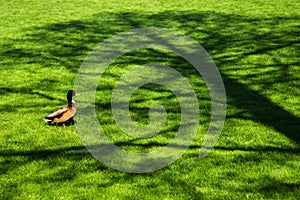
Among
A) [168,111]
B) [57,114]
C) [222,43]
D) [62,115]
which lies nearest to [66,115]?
[62,115]

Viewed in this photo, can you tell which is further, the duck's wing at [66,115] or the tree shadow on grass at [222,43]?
the tree shadow on grass at [222,43]

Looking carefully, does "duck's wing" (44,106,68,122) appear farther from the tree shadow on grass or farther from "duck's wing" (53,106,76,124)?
the tree shadow on grass

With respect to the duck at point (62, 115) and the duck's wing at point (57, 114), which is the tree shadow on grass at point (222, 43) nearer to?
the duck at point (62, 115)

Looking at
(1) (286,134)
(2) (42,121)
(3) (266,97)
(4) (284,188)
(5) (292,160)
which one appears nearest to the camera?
(4) (284,188)

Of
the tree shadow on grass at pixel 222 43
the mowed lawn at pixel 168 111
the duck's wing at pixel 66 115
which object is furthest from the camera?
the tree shadow on grass at pixel 222 43

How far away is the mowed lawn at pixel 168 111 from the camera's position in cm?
664

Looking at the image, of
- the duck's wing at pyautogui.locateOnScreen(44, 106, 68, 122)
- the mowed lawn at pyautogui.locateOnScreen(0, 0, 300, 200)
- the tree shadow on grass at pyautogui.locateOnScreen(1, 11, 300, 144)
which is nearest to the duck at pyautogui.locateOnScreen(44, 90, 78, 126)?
the duck's wing at pyautogui.locateOnScreen(44, 106, 68, 122)

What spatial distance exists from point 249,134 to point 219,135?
68cm

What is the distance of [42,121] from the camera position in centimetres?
928

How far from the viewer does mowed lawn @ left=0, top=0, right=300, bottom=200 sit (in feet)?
21.8

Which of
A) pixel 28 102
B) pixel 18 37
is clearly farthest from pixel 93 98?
pixel 18 37

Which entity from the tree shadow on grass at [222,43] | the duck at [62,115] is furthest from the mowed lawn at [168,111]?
the duck at [62,115]

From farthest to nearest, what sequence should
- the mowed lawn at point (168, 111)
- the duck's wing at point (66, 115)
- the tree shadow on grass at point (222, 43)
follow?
the tree shadow on grass at point (222, 43)
the duck's wing at point (66, 115)
the mowed lawn at point (168, 111)

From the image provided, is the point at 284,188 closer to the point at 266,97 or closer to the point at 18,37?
the point at 266,97
